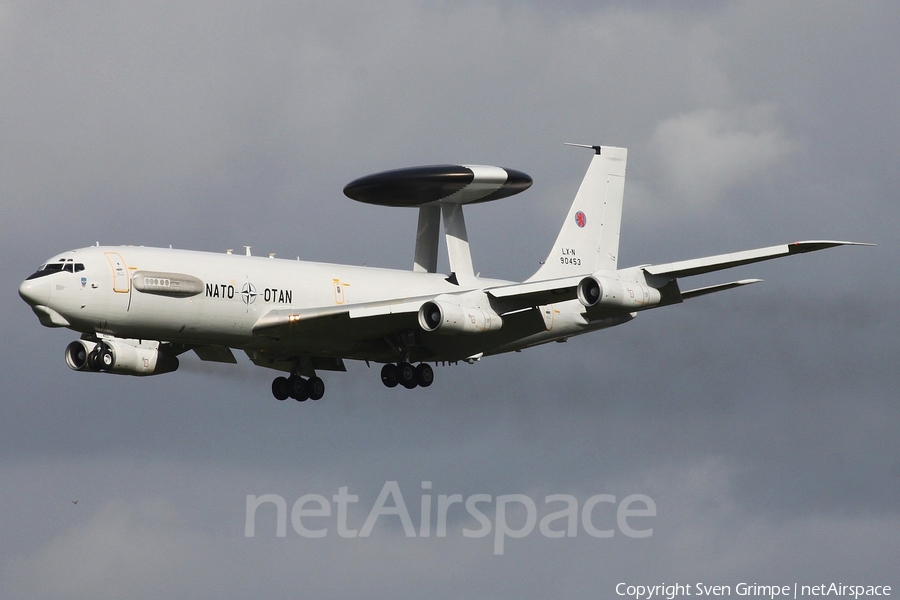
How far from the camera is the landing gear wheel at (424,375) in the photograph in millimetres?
59969

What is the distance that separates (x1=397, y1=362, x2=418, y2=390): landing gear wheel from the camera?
5972 cm

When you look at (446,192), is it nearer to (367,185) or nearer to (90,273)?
(367,185)

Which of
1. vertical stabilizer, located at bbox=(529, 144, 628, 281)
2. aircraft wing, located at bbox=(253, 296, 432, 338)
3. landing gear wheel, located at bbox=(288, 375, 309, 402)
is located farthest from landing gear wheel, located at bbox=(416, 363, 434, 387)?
vertical stabilizer, located at bbox=(529, 144, 628, 281)

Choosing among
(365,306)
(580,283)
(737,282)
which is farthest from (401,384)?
(737,282)

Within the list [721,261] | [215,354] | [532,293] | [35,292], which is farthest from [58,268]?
[721,261]

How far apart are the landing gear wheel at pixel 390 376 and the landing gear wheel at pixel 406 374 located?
0.17 metres

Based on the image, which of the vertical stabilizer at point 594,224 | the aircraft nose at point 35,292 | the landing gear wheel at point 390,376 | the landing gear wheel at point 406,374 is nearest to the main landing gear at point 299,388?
the landing gear wheel at point 390,376

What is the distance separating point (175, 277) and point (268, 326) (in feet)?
13.4

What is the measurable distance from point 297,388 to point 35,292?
1427 cm

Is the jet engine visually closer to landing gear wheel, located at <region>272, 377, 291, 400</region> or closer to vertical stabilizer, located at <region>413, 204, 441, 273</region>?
landing gear wheel, located at <region>272, 377, 291, 400</region>

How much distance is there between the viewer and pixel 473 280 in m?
62.6

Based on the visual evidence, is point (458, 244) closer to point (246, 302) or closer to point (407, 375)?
point (407, 375)

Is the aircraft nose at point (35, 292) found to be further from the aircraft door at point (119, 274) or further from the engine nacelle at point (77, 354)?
the engine nacelle at point (77, 354)

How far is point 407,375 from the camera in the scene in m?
59.7
